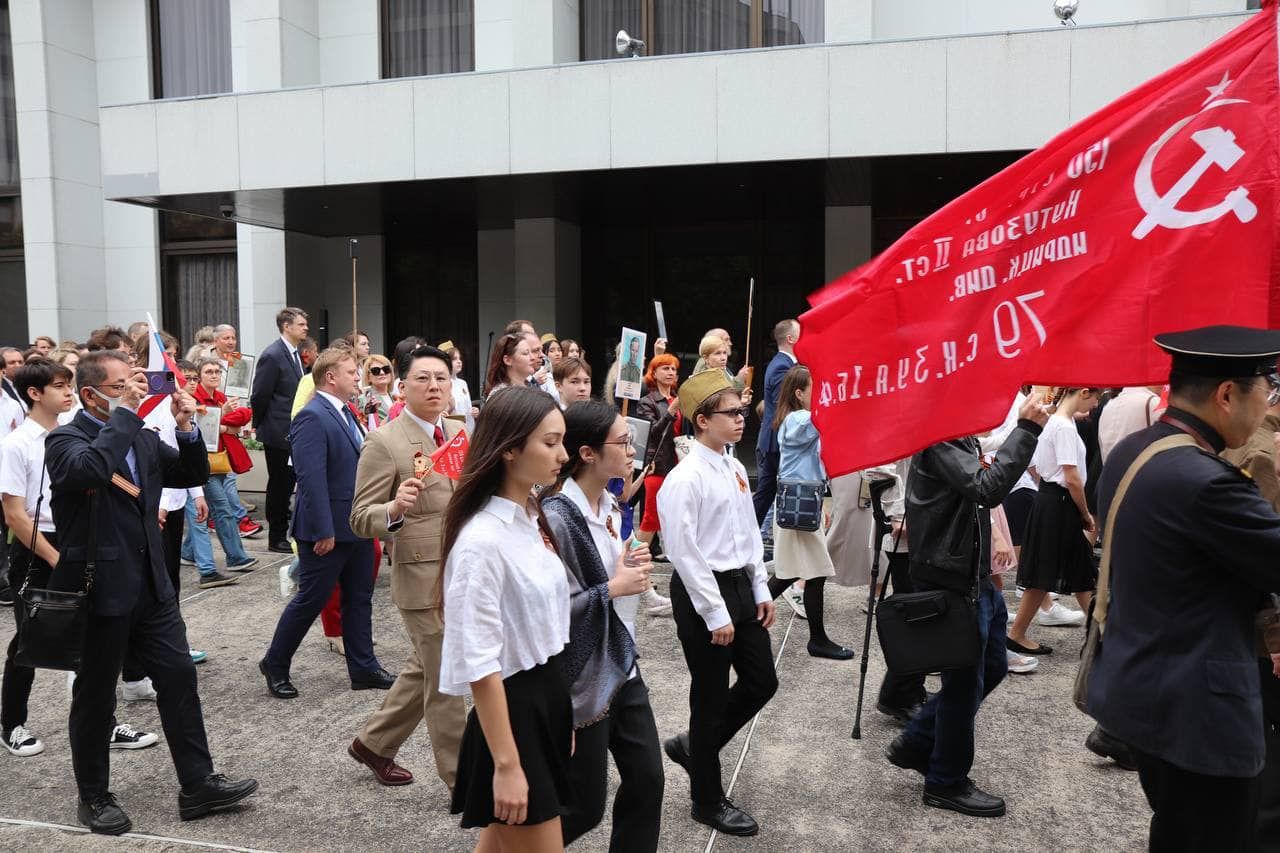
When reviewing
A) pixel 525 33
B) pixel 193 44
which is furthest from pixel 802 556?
pixel 193 44

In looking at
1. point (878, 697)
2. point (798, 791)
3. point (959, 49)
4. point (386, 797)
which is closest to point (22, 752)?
point (386, 797)

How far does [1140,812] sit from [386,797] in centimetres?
334

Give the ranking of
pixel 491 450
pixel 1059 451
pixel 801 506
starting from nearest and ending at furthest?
1. pixel 491 450
2. pixel 1059 451
3. pixel 801 506

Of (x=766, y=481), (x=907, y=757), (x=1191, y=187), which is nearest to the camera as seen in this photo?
(x=1191, y=187)

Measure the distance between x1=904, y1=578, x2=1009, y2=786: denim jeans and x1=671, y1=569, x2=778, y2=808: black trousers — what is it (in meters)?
0.74

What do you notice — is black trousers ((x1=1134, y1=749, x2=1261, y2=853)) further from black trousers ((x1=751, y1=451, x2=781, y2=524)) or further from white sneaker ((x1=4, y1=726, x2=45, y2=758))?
black trousers ((x1=751, y1=451, x2=781, y2=524))

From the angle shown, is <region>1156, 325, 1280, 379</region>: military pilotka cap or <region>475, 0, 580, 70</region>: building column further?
<region>475, 0, 580, 70</region>: building column

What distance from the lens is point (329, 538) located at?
18.1 ft

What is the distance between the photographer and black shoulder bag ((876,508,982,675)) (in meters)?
4.20

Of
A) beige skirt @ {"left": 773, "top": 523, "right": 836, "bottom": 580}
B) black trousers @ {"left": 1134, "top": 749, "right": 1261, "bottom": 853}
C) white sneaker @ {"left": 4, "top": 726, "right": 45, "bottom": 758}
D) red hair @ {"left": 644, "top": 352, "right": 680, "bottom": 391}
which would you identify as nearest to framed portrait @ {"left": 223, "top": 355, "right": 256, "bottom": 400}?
red hair @ {"left": 644, "top": 352, "right": 680, "bottom": 391}

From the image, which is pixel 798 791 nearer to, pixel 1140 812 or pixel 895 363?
pixel 1140 812

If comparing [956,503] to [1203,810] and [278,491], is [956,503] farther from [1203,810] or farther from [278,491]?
[278,491]

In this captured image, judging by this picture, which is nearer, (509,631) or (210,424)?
(509,631)

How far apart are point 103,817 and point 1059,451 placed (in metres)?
5.46
